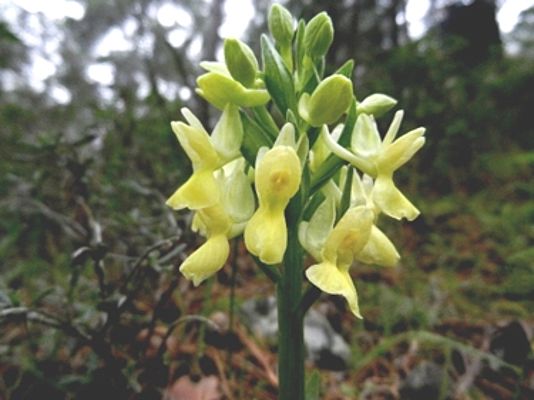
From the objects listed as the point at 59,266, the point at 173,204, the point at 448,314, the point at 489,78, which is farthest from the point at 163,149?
the point at 489,78

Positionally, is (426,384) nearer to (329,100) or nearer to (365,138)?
(365,138)

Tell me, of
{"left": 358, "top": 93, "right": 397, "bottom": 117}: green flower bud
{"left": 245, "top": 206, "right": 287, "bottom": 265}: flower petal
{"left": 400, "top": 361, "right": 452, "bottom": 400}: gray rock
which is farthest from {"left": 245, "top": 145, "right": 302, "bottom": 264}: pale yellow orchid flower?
{"left": 400, "top": 361, "right": 452, "bottom": 400}: gray rock

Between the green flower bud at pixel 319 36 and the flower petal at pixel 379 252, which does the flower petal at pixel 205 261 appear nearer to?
the flower petal at pixel 379 252

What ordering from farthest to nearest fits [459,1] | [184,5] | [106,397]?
[184,5] < [459,1] < [106,397]

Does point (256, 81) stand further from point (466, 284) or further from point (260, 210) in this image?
point (466, 284)

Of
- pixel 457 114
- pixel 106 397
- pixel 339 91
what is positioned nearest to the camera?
pixel 339 91

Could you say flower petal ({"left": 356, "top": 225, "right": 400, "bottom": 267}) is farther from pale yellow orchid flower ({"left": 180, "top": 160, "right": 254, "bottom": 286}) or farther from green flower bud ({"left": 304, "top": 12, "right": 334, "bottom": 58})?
green flower bud ({"left": 304, "top": 12, "right": 334, "bottom": 58})

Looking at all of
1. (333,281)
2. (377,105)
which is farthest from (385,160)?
(333,281)
